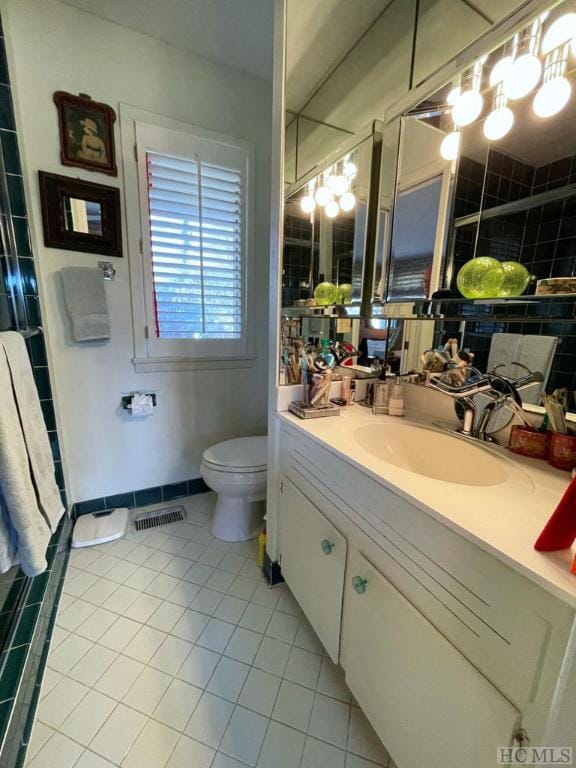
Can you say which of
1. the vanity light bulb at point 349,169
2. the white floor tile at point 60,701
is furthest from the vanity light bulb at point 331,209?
the white floor tile at point 60,701

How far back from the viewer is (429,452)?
1.06 metres

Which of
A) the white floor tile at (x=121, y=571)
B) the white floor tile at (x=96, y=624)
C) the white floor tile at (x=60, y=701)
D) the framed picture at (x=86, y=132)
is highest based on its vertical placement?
the framed picture at (x=86, y=132)

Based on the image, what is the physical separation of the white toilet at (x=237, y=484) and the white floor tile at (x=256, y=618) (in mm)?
442

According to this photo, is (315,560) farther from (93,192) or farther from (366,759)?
(93,192)

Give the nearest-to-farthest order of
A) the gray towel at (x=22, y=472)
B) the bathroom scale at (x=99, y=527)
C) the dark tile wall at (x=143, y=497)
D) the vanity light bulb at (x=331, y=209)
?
the gray towel at (x=22, y=472)
the vanity light bulb at (x=331, y=209)
the bathroom scale at (x=99, y=527)
the dark tile wall at (x=143, y=497)

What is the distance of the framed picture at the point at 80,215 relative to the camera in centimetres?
152

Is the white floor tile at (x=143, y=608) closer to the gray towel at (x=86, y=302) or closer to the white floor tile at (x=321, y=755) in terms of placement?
the white floor tile at (x=321, y=755)

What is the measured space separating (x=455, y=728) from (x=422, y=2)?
81.6 inches

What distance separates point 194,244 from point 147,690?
2034 mm

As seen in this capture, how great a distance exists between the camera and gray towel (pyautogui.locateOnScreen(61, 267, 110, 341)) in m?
1.59

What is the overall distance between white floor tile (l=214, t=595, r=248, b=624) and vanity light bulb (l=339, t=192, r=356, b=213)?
1.83 metres

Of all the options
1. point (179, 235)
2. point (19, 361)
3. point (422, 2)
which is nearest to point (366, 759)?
point (19, 361)

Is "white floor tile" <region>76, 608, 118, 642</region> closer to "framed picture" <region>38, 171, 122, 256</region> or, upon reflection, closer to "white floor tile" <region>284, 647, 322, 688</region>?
"white floor tile" <region>284, 647, 322, 688</region>

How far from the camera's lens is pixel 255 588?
1449mm
